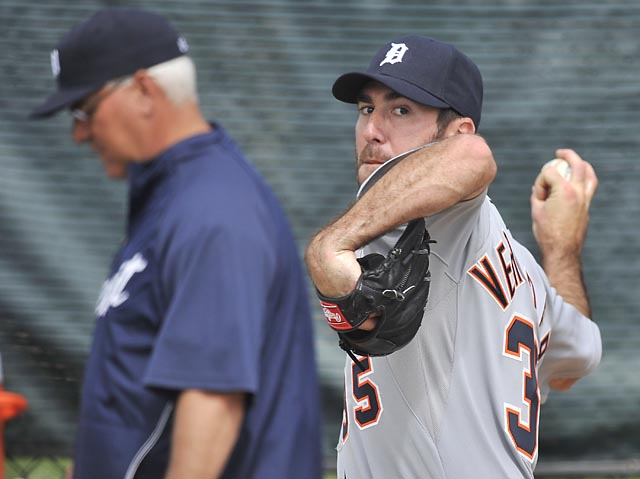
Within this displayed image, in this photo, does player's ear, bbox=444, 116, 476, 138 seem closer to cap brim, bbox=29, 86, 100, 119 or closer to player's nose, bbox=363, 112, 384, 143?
player's nose, bbox=363, 112, 384, 143

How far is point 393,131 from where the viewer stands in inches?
111

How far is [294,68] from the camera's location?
13.9 feet

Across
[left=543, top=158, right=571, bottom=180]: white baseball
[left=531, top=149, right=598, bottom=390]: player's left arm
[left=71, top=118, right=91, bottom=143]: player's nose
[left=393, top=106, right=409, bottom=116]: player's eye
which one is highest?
[left=71, top=118, right=91, bottom=143]: player's nose

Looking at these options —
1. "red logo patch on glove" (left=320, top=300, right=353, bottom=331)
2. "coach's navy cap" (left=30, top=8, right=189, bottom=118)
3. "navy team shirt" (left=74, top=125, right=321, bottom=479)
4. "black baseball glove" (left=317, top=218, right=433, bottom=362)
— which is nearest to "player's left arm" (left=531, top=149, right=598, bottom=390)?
"black baseball glove" (left=317, top=218, right=433, bottom=362)

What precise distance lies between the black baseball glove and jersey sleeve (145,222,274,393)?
435 mm

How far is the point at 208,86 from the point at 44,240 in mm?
842

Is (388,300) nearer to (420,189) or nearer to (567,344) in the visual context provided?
(420,189)

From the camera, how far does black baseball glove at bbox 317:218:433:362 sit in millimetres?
2375

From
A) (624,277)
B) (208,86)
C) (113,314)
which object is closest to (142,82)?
(113,314)

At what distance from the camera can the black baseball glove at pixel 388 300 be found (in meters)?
2.38

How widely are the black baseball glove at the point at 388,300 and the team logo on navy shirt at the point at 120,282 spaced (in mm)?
483

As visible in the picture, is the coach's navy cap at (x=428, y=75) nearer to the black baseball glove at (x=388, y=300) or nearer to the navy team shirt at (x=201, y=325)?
the black baseball glove at (x=388, y=300)

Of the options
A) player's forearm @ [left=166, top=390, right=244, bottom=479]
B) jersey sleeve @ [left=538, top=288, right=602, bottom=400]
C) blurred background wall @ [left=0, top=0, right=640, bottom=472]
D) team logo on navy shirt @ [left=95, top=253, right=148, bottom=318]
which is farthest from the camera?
blurred background wall @ [left=0, top=0, right=640, bottom=472]

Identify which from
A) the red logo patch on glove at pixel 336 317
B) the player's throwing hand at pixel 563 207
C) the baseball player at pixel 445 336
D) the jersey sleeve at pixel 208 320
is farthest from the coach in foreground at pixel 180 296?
the player's throwing hand at pixel 563 207
